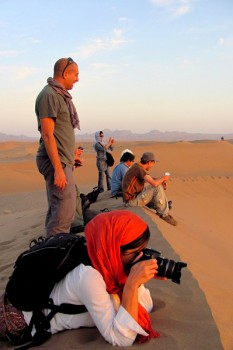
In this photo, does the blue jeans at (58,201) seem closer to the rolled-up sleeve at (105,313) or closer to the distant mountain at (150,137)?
the rolled-up sleeve at (105,313)

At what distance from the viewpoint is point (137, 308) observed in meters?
2.64

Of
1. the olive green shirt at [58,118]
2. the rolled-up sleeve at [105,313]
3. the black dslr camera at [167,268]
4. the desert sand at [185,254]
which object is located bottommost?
the desert sand at [185,254]

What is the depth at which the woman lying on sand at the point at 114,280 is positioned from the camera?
2.57m

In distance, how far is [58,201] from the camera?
177 inches

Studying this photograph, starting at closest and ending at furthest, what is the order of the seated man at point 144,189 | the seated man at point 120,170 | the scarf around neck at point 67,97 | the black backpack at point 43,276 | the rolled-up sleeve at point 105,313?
the rolled-up sleeve at point 105,313, the black backpack at point 43,276, the scarf around neck at point 67,97, the seated man at point 144,189, the seated man at point 120,170

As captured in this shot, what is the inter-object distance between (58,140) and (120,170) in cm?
425

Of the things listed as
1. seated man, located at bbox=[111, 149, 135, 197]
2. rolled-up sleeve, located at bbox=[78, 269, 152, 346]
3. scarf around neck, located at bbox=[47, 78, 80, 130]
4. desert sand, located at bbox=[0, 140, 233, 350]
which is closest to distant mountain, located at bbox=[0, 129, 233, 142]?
desert sand, located at bbox=[0, 140, 233, 350]

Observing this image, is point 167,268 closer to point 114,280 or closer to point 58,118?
point 114,280

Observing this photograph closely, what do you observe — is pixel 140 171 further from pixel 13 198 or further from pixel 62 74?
pixel 13 198

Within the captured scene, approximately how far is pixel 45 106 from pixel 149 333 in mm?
2486

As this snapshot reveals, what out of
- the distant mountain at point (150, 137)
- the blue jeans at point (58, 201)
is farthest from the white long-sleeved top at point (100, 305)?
the distant mountain at point (150, 137)

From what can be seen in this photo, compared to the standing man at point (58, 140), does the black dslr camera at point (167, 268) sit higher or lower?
lower

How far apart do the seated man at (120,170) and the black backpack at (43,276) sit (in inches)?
234

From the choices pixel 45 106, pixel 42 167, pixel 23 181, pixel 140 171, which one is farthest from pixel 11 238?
pixel 23 181
